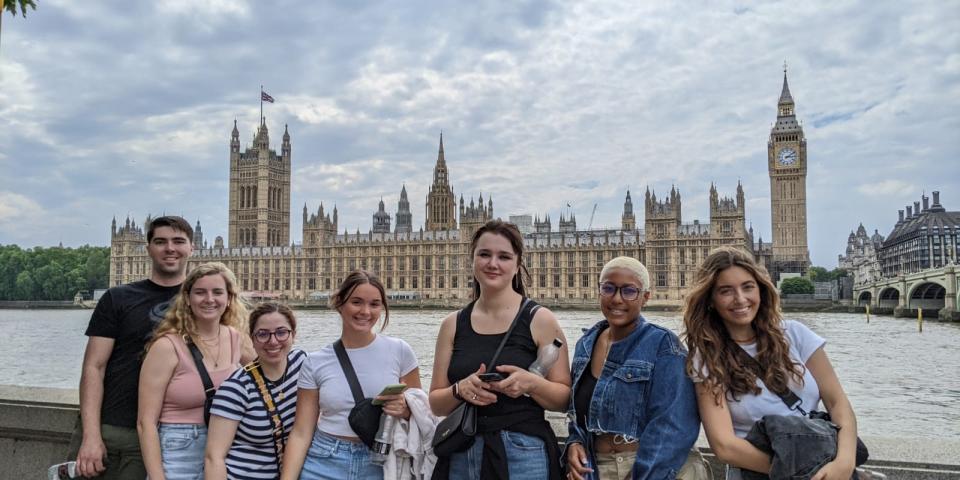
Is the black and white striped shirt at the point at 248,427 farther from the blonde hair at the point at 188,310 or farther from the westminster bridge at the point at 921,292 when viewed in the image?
the westminster bridge at the point at 921,292

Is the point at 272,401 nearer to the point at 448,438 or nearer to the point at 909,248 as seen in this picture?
the point at 448,438

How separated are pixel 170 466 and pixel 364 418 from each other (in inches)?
33.2

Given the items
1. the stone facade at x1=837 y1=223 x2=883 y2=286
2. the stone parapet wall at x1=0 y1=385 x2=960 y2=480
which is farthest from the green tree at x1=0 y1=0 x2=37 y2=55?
the stone facade at x1=837 y1=223 x2=883 y2=286

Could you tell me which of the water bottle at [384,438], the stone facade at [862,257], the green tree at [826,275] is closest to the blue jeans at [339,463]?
the water bottle at [384,438]

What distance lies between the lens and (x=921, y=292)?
5481 centimetres

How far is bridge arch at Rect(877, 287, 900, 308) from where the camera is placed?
187ft

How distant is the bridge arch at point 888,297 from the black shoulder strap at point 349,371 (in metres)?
62.3

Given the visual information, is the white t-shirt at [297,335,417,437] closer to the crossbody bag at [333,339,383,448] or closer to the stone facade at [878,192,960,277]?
the crossbody bag at [333,339,383,448]

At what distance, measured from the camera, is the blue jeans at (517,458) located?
8.16 feet

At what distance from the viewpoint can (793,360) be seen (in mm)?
2412

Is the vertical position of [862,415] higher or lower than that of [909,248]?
lower

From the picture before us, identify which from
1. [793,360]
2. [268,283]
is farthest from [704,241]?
[793,360]

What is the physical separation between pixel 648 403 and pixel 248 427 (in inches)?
59.5

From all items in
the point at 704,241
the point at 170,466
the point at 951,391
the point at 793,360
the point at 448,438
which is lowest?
the point at 951,391
